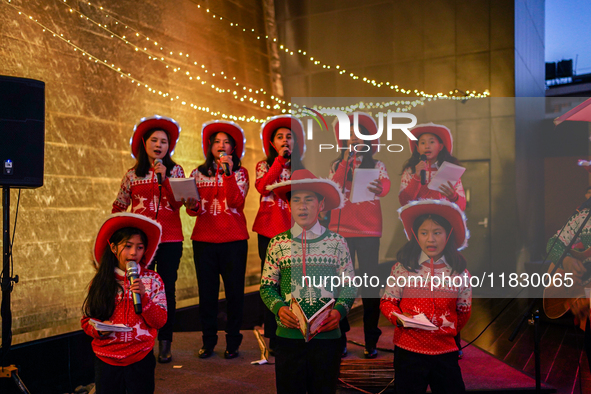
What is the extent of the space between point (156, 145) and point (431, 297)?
6.35 ft

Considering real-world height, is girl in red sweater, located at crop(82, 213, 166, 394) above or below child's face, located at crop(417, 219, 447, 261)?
below

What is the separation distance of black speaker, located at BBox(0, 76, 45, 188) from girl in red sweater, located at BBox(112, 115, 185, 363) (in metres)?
0.58

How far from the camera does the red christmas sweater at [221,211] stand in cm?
304

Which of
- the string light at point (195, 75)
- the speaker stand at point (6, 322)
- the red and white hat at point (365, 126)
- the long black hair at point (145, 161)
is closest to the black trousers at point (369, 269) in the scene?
the red and white hat at point (365, 126)

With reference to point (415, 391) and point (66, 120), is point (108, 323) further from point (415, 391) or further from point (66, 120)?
point (66, 120)

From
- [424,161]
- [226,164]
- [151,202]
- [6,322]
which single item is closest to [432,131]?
[424,161]

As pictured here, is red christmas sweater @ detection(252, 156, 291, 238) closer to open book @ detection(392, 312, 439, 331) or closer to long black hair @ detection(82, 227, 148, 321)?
long black hair @ detection(82, 227, 148, 321)

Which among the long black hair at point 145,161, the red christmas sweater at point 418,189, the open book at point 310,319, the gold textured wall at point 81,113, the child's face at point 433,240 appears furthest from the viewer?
the gold textured wall at point 81,113

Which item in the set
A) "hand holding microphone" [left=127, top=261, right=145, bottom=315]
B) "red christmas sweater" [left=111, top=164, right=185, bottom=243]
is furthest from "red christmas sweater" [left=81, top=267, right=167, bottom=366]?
"red christmas sweater" [left=111, top=164, right=185, bottom=243]

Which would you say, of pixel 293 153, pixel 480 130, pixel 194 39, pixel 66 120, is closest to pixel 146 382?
pixel 293 153

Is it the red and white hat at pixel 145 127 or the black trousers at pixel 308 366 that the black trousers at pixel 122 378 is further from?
the red and white hat at pixel 145 127

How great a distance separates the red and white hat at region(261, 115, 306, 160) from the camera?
10.5 ft

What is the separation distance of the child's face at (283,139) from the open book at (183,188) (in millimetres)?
637

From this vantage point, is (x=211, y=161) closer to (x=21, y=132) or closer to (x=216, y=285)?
(x=216, y=285)
